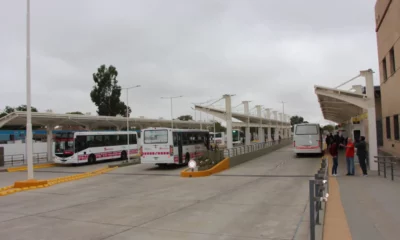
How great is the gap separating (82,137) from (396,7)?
24.2 meters

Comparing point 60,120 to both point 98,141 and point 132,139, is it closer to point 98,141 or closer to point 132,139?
point 98,141

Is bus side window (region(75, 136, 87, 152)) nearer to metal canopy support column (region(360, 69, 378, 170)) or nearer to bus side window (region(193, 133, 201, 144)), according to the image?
bus side window (region(193, 133, 201, 144))

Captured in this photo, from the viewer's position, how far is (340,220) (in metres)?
6.93

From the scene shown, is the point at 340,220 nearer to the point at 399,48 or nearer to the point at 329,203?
the point at 329,203

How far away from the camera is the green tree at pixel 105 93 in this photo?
58.4m

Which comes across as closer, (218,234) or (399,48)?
(218,234)

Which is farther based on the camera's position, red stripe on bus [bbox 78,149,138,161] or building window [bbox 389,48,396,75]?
red stripe on bus [bbox 78,149,138,161]

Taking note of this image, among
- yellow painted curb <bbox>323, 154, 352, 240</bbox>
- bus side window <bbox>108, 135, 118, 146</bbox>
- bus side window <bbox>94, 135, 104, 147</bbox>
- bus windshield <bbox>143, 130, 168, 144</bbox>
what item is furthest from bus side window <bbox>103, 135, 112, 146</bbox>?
yellow painted curb <bbox>323, 154, 352, 240</bbox>

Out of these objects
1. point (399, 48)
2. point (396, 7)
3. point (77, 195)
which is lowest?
point (77, 195)

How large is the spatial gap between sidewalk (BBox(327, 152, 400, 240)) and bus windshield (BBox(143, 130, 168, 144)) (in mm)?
11945

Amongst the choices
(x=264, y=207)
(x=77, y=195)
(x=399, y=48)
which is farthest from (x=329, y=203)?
(x=399, y=48)

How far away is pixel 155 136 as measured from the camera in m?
22.3

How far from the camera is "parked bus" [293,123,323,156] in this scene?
27031 millimetres

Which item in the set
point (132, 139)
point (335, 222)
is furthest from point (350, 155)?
point (132, 139)
